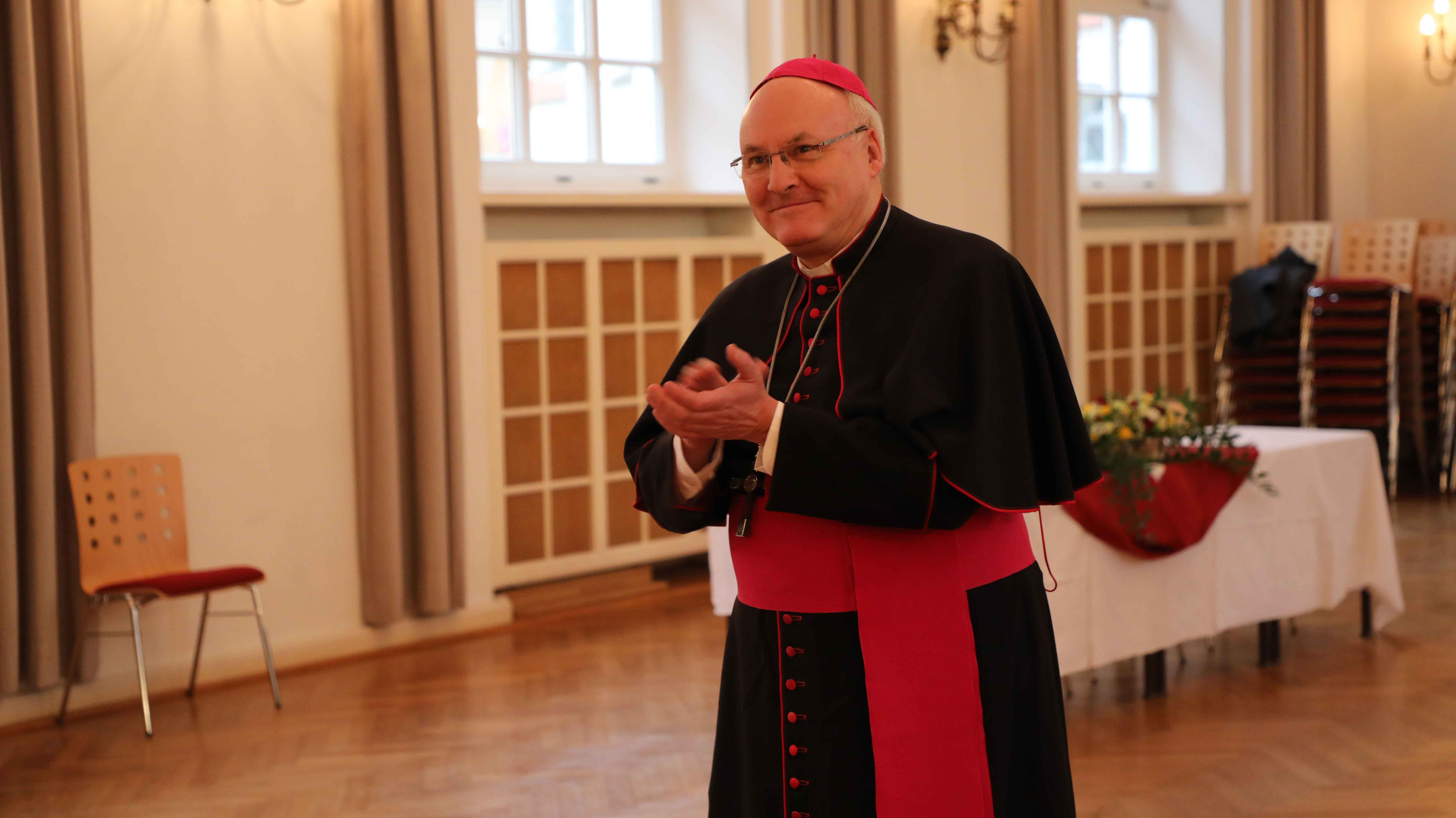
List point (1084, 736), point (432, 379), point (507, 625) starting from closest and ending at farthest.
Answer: point (1084, 736)
point (432, 379)
point (507, 625)

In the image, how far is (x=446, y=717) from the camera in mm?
4266

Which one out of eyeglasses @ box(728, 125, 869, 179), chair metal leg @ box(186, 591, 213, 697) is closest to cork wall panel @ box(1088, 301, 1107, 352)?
chair metal leg @ box(186, 591, 213, 697)

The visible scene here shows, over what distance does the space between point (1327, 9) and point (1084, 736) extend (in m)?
6.98

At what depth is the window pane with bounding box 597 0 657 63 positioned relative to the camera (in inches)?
244

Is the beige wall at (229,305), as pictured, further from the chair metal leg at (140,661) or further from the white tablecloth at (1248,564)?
the white tablecloth at (1248,564)

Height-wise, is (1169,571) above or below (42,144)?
below

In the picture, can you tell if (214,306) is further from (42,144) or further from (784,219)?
(784,219)

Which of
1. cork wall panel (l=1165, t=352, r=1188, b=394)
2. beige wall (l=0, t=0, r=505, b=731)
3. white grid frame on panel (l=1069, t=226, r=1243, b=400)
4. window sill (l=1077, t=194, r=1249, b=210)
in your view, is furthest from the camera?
cork wall panel (l=1165, t=352, r=1188, b=394)

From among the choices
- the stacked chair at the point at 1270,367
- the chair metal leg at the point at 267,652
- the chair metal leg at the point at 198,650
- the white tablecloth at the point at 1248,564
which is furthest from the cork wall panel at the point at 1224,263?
the chair metal leg at the point at 198,650

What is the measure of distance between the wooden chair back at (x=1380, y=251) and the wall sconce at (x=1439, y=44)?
1.38 metres

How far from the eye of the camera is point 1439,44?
9.04 meters

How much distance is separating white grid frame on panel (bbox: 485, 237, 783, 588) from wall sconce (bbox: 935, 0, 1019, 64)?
168 centimetres

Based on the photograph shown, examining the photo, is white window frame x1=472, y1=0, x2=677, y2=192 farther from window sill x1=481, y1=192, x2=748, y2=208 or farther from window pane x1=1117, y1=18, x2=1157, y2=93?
window pane x1=1117, y1=18, x2=1157, y2=93

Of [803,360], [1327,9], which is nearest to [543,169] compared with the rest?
[803,360]
